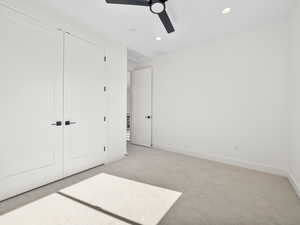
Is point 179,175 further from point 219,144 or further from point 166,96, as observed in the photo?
point 166,96

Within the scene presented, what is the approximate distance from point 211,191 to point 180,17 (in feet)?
9.96

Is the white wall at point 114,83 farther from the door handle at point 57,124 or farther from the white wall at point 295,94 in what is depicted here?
the white wall at point 295,94

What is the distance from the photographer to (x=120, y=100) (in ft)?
12.6

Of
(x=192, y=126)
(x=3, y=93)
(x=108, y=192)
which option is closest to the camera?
(x=3, y=93)

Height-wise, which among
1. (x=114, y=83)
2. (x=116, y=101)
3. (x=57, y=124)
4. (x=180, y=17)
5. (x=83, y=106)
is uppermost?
(x=180, y=17)

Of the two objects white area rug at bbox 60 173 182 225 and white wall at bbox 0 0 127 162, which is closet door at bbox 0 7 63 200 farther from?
white area rug at bbox 60 173 182 225

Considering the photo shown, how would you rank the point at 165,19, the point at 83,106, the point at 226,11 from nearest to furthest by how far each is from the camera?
1. the point at 165,19
2. the point at 226,11
3. the point at 83,106

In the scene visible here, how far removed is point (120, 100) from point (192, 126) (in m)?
2.10

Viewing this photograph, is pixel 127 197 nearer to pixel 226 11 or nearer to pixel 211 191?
pixel 211 191

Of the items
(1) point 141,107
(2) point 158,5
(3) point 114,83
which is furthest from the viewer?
(1) point 141,107

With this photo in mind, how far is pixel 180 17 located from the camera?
272cm

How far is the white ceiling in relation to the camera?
2391 millimetres

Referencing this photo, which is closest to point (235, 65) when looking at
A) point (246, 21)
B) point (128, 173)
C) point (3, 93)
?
point (246, 21)

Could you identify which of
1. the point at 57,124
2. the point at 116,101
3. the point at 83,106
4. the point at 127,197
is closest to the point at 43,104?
the point at 57,124
